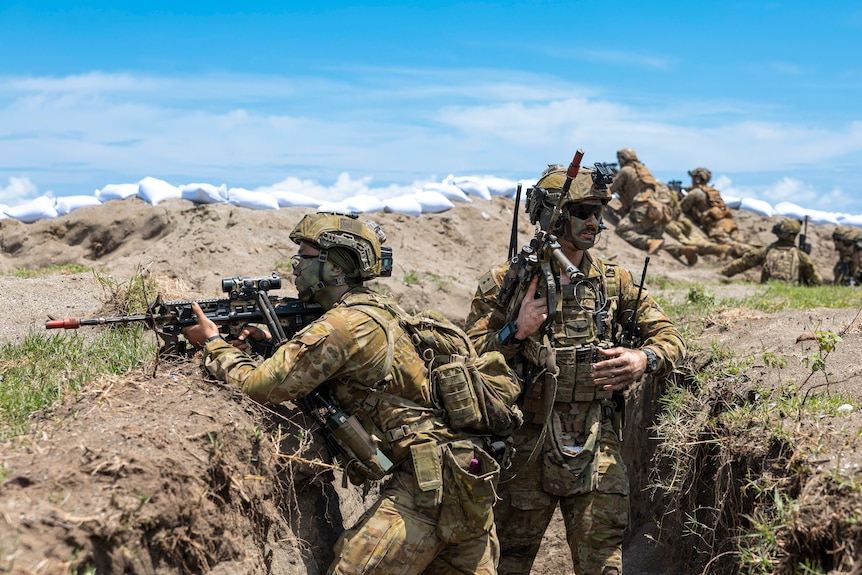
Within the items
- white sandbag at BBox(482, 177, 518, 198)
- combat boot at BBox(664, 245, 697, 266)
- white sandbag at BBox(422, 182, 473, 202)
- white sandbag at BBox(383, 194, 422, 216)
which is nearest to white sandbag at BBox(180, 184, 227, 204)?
white sandbag at BBox(383, 194, 422, 216)

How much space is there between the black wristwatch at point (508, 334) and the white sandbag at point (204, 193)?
1067 cm

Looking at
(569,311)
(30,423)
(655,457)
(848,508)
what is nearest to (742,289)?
(655,457)

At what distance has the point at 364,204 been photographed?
1600cm

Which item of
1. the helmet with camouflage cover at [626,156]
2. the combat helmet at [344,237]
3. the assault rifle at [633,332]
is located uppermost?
the helmet with camouflage cover at [626,156]

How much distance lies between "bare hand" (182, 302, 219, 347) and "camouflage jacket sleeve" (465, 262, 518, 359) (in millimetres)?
1602

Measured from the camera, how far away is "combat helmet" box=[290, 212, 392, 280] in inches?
179

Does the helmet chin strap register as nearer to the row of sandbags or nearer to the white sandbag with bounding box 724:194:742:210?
the row of sandbags

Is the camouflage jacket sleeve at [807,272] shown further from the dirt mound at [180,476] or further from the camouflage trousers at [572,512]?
the camouflage trousers at [572,512]

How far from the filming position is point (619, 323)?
5.79 metres

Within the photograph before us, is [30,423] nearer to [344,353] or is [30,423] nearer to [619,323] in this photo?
[344,353]

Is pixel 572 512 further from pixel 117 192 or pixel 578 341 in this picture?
pixel 117 192

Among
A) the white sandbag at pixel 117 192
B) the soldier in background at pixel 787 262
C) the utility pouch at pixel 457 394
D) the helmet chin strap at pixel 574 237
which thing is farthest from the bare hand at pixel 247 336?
the white sandbag at pixel 117 192

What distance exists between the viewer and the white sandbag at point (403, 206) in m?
→ 16.2

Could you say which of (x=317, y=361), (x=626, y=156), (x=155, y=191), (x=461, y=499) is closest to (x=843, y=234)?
(x=626, y=156)
